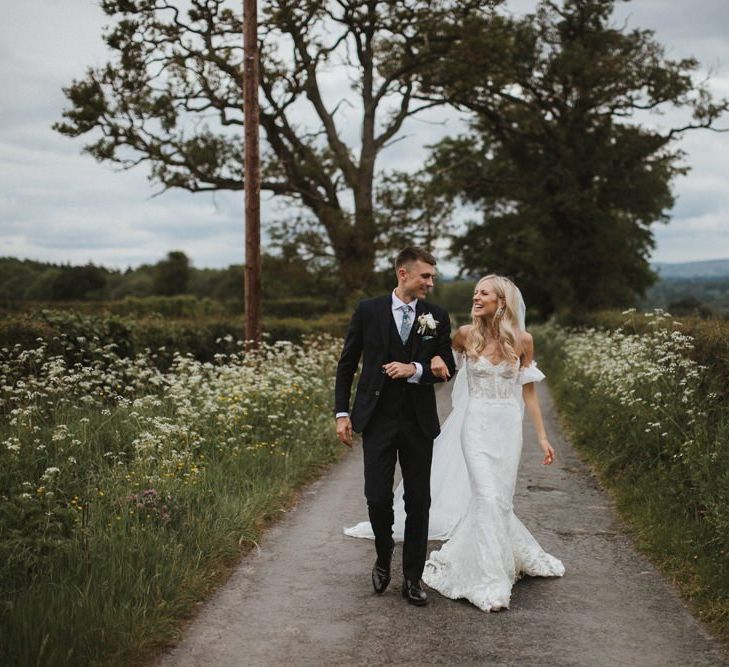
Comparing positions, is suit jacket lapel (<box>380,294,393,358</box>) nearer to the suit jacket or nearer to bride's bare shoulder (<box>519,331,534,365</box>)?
the suit jacket

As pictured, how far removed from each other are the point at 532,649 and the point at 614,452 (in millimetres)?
5264

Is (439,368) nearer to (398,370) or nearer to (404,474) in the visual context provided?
(398,370)

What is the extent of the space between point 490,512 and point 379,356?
4.30 ft

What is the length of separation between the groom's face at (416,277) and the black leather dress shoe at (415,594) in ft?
6.09

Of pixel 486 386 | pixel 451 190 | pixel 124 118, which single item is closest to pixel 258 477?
pixel 486 386

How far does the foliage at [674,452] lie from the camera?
5621mm

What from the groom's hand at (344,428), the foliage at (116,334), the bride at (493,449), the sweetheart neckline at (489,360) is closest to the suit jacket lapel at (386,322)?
the groom's hand at (344,428)

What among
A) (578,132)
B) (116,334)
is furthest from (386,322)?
(578,132)

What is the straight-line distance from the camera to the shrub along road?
14.1ft

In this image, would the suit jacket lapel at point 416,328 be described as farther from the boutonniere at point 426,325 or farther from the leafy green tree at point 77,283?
the leafy green tree at point 77,283

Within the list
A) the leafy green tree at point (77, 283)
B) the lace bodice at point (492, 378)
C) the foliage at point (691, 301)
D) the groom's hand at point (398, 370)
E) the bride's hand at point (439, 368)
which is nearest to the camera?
the groom's hand at point (398, 370)

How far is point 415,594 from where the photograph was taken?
5137 mm

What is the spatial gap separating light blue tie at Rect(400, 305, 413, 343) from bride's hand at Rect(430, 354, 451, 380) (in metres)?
0.25

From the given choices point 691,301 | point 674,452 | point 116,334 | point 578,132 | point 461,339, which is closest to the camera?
point 461,339
